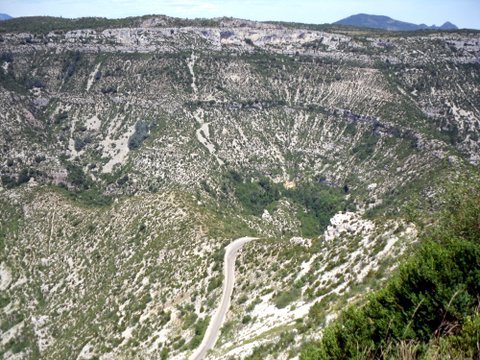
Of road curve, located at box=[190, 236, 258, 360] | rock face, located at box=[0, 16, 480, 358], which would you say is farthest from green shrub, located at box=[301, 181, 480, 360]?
road curve, located at box=[190, 236, 258, 360]

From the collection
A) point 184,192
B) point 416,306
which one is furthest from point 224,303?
point 184,192

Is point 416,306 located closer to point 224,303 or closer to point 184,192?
point 224,303

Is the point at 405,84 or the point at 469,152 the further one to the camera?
the point at 405,84

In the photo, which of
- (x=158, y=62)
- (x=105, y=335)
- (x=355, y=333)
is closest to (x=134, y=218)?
(x=105, y=335)

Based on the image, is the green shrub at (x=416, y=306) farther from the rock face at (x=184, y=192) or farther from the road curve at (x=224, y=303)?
the road curve at (x=224, y=303)

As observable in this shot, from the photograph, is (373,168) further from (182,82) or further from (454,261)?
(454,261)
